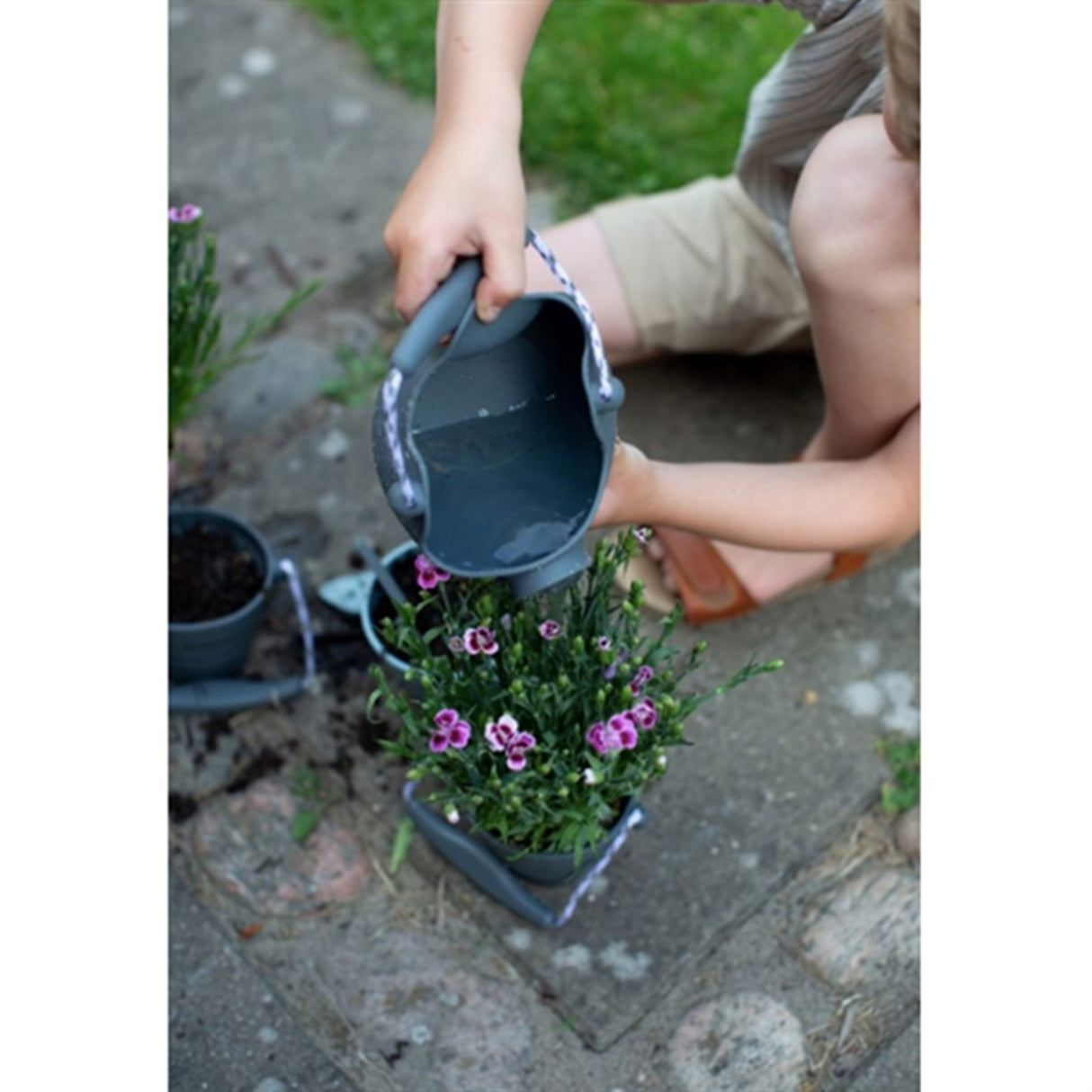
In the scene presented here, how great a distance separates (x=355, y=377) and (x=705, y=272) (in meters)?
0.51

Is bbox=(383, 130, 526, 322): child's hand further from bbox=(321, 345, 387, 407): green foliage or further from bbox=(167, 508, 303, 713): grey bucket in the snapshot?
bbox=(321, 345, 387, 407): green foliage

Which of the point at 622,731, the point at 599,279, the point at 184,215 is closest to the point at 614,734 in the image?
the point at 622,731

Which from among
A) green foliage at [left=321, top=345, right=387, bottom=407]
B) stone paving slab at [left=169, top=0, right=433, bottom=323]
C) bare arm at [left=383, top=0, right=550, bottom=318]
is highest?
bare arm at [left=383, top=0, right=550, bottom=318]

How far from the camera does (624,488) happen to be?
1.55 metres

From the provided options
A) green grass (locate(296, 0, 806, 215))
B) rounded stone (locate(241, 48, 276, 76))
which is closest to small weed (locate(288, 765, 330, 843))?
green grass (locate(296, 0, 806, 215))

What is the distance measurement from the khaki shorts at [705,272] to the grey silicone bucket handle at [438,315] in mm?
827

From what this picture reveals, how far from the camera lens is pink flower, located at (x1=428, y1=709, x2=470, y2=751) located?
1400 millimetres

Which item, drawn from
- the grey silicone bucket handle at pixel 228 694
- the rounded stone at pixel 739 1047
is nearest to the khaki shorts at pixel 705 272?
the grey silicone bucket handle at pixel 228 694

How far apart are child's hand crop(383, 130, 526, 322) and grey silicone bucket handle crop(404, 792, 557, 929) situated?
1.88 feet

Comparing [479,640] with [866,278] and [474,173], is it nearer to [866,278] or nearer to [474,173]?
[474,173]

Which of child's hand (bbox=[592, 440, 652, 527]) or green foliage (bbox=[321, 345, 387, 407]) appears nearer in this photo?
child's hand (bbox=[592, 440, 652, 527])

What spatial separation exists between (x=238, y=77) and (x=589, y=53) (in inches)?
24.2
